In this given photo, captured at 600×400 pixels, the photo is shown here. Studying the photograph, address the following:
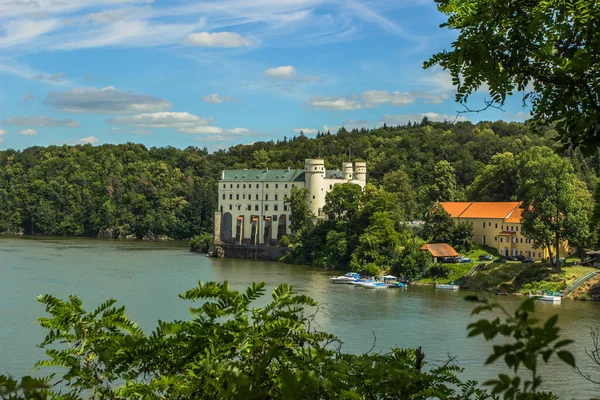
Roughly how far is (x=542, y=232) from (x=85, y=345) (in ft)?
105

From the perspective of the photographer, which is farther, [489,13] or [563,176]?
[563,176]

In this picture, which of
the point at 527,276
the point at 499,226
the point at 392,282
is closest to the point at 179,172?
the point at 499,226

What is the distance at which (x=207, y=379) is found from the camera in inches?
214

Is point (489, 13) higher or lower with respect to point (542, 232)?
higher

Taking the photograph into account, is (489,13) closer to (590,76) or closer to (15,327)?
(590,76)

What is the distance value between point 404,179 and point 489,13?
176 ft

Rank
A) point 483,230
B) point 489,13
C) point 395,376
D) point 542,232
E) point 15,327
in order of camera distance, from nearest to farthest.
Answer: point 489,13
point 395,376
point 15,327
point 542,232
point 483,230

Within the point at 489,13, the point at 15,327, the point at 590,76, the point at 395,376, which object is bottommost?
the point at 15,327

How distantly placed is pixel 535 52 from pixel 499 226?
40.1 metres

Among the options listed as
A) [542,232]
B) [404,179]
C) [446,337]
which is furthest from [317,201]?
[446,337]

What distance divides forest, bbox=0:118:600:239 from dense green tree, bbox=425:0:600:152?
171 ft

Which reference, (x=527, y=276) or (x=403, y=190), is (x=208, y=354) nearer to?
(x=527, y=276)

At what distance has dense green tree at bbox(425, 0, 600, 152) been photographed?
512 centimetres

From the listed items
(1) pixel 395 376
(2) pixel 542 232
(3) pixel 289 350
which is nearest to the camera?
(3) pixel 289 350
